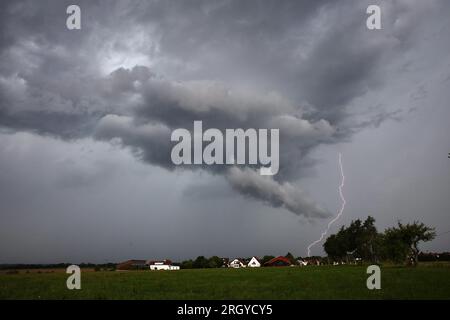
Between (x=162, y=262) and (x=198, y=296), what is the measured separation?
16902cm

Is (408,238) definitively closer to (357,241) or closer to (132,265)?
(357,241)

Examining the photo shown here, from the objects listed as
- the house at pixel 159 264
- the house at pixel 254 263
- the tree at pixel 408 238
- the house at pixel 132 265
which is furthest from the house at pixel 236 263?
the tree at pixel 408 238

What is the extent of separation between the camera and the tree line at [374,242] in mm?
84312

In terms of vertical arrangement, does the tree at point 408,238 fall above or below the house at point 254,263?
above

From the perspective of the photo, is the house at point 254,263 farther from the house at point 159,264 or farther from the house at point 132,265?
the house at point 132,265

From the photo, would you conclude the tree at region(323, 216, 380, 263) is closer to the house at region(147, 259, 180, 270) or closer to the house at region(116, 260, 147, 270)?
the house at region(147, 259, 180, 270)

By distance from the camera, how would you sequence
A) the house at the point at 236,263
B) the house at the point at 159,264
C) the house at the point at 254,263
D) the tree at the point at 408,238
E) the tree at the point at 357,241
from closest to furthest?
the tree at the point at 408,238 < the tree at the point at 357,241 < the house at the point at 159,264 < the house at the point at 254,263 < the house at the point at 236,263

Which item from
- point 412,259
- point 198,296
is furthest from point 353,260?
point 198,296

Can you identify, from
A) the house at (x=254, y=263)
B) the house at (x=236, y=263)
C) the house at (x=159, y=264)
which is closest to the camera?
the house at (x=159, y=264)

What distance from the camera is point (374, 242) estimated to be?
138m

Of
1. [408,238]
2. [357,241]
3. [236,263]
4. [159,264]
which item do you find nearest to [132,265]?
[159,264]

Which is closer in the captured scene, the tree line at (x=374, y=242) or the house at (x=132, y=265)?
the tree line at (x=374, y=242)
